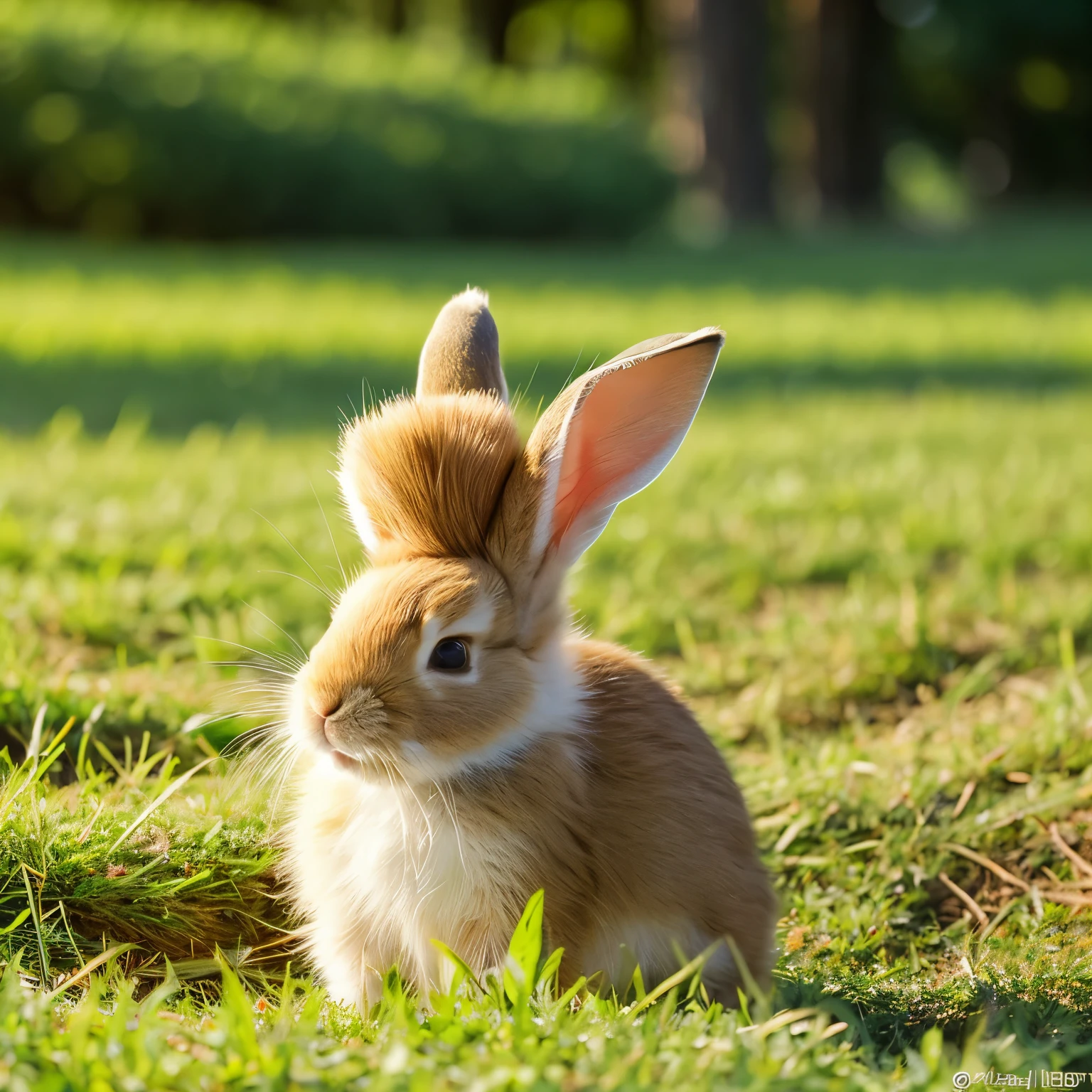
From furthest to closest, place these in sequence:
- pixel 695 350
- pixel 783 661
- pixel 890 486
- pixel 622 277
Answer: pixel 622 277
pixel 890 486
pixel 783 661
pixel 695 350

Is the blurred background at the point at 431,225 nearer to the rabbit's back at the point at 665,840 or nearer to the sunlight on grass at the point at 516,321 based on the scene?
the sunlight on grass at the point at 516,321

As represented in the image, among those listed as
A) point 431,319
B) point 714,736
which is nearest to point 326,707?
point 714,736

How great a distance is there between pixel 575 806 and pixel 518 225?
16977 mm

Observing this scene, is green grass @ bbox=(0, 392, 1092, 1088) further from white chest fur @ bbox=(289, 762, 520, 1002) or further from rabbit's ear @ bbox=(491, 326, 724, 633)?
rabbit's ear @ bbox=(491, 326, 724, 633)

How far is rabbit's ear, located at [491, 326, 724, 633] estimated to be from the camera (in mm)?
2275

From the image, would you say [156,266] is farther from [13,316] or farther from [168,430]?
[168,430]

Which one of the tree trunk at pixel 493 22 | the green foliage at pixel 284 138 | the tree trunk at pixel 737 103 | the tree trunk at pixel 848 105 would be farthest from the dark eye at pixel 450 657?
the tree trunk at pixel 493 22

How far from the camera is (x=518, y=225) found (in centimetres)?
1864

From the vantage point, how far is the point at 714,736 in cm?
362

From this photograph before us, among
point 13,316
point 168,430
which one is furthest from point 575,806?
point 13,316

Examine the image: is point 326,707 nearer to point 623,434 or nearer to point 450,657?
point 450,657

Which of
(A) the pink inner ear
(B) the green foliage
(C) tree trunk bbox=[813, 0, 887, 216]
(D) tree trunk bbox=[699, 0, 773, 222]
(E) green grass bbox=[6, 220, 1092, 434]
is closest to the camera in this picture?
(A) the pink inner ear

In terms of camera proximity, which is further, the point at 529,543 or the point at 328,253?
the point at 328,253

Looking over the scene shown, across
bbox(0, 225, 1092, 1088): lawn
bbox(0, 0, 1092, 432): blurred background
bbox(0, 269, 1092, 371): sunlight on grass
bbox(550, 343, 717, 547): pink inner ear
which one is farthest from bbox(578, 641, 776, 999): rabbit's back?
bbox(0, 269, 1092, 371): sunlight on grass
